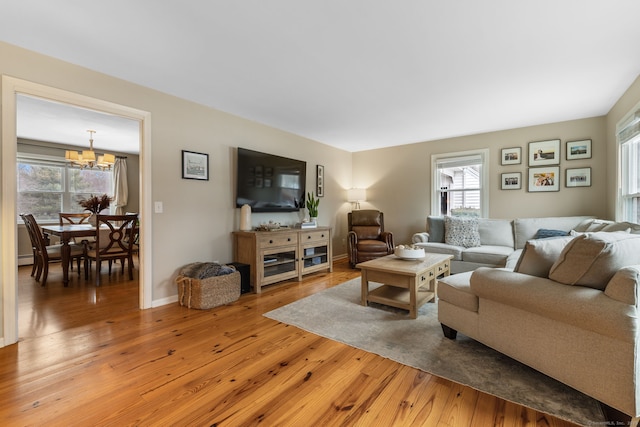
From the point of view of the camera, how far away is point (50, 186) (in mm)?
5633

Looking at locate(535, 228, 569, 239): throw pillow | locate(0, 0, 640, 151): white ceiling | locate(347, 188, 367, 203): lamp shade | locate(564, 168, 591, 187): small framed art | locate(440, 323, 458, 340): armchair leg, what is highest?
locate(0, 0, 640, 151): white ceiling

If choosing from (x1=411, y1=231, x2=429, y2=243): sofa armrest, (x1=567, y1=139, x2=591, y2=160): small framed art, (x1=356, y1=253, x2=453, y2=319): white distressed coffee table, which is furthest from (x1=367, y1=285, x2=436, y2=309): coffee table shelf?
(x1=567, y1=139, x2=591, y2=160): small framed art

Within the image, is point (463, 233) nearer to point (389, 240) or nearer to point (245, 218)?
point (389, 240)

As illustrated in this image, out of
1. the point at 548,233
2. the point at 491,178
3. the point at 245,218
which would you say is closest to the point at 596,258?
the point at 548,233

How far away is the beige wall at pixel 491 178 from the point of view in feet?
13.0

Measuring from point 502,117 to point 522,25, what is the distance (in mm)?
2305

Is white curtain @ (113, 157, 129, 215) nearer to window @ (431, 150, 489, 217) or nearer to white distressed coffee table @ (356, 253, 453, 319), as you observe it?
white distressed coffee table @ (356, 253, 453, 319)

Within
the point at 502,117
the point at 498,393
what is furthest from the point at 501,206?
the point at 498,393

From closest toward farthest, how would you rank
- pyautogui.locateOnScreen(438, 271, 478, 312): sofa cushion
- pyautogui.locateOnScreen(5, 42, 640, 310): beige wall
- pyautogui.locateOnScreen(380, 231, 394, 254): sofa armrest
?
pyautogui.locateOnScreen(438, 271, 478, 312): sofa cushion → pyautogui.locateOnScreen(5, 42, 640, 310): beige wall → pyautogui.locateOnScreen(380, 231, 394, 254): sofa armrest

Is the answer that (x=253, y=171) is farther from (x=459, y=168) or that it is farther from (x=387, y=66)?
(x=459, y=168)

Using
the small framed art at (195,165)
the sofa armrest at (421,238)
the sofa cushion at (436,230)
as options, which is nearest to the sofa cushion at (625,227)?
the sofa cushion at (436,230)

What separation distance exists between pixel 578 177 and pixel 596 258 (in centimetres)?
353

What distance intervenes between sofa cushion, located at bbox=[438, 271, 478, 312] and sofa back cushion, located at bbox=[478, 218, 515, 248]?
2364 mm

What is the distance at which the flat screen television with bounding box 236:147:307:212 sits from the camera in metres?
3.80
